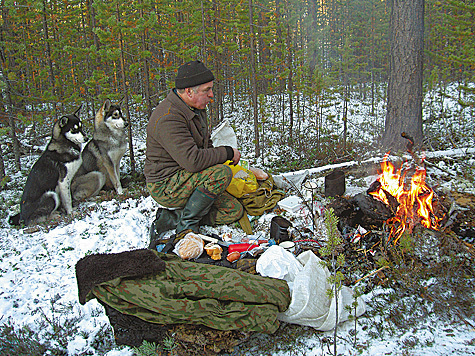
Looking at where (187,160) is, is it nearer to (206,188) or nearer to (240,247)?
(206,188)

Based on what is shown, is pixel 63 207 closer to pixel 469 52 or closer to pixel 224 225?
pixel 224 225

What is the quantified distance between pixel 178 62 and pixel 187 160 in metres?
9.26

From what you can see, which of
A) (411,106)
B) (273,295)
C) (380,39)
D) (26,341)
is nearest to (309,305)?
(273,295)

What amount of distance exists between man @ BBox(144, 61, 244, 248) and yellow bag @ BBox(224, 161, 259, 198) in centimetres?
30

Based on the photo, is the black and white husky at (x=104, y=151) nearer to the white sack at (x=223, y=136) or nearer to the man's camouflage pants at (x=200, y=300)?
the white sack at (x=223, y=136)

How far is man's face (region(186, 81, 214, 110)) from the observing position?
160 inches

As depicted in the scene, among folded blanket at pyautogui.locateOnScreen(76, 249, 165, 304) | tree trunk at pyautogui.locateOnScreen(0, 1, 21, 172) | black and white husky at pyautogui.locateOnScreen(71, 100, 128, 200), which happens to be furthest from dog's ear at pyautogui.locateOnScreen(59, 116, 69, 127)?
folded blanket at pyautogui.locateOnScreen(76, 249, 165, 304)

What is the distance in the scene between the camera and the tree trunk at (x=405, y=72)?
6.09 m

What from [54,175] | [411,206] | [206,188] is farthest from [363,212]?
[54,175]

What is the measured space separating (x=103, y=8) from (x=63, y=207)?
4.12m

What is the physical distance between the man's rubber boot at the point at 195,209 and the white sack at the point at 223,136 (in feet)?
5.29

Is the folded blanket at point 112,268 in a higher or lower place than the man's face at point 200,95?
lower

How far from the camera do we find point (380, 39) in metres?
24.1

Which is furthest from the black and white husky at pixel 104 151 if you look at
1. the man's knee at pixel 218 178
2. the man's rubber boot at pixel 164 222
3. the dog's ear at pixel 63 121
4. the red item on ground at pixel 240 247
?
the red item on ground at pixel 240 247
